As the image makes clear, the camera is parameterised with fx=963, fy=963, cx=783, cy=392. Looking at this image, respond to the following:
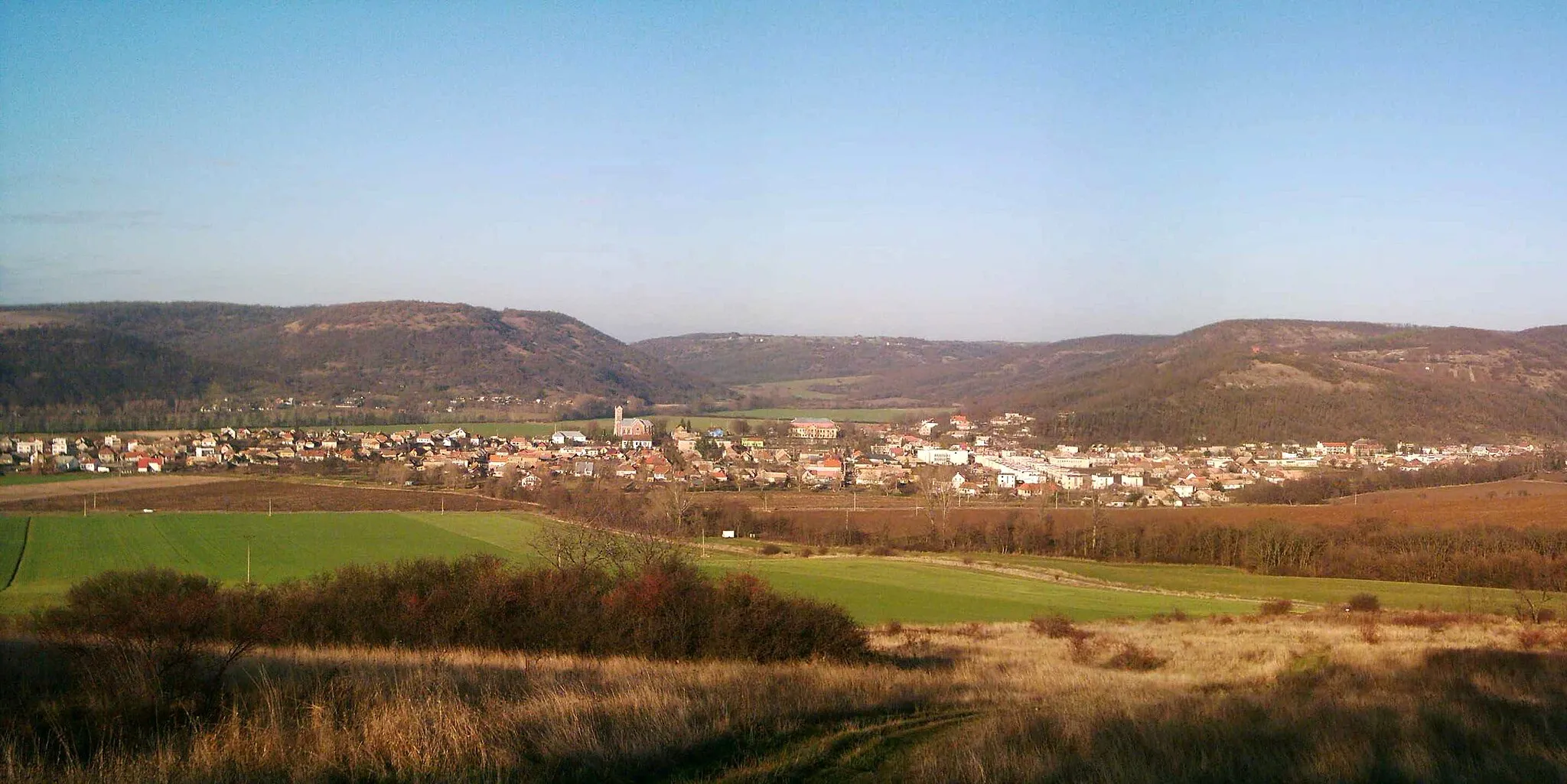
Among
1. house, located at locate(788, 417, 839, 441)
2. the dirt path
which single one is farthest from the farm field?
the dirt path

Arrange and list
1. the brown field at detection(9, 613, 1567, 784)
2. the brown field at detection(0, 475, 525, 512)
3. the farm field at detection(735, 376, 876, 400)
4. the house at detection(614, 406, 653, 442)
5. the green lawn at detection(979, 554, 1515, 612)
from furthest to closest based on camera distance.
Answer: the farm field at detection(735, 376, 876, 400), the house at detection(614, 406, 653, 442), the brown field at detection(0, 475, 525, 512), the green lawn at detection(979, 554, 1515, 612), the brown field at detection(9, 613, 1567, 784)

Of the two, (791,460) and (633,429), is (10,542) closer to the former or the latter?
(791,460)

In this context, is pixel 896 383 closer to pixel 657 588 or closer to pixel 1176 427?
pixel 1176 427

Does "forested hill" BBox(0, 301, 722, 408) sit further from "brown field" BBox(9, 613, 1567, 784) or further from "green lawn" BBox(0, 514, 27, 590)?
"brown field" BBox(9, 613, 1567, 784)

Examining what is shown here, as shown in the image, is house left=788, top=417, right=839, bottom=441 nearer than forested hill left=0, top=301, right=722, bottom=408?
No

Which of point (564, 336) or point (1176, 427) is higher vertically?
point (564, 336)

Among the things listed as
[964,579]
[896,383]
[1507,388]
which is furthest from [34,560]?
[896,383]

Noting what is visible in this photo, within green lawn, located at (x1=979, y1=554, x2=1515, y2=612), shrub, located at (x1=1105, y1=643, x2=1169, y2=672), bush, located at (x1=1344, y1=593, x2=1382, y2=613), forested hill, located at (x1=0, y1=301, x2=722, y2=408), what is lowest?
green lawn, located at (x1=979, y1=554, x2=1515, y2=612)

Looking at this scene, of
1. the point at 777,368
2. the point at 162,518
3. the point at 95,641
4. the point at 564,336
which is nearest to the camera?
the point at 95,641
